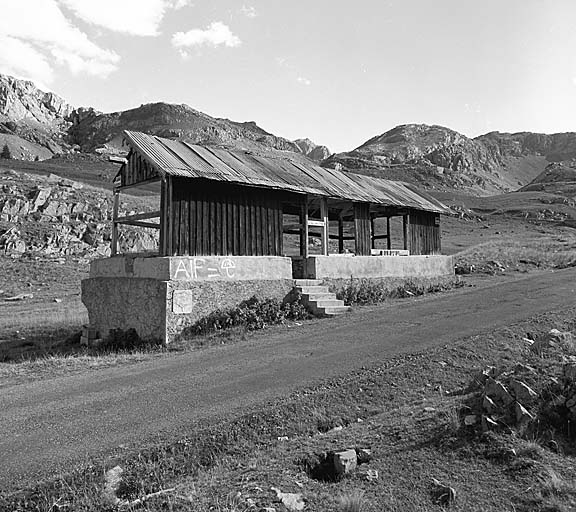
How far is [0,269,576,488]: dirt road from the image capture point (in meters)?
5.91

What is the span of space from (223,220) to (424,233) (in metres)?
13.7

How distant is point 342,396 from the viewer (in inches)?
294

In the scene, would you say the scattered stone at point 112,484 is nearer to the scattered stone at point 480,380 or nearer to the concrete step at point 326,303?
the scattered stone at point 480,380

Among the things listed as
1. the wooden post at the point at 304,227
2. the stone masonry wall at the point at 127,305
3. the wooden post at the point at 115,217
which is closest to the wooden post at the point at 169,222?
the stone masonry wall at the point at 127,305

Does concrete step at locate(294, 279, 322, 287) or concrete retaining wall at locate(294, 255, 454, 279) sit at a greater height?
concrete retaining wall at locate(294, 255, 454, 279)

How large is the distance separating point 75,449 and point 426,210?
2138 centimetres

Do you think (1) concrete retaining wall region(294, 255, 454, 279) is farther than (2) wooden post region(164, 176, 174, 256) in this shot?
Yes

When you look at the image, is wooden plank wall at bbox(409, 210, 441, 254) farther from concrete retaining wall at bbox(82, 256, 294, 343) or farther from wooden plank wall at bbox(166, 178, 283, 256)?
concrete retaining wall at bbox(82, 256, 294, 343)

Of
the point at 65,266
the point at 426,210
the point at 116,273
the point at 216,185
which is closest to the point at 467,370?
the point at 216,185

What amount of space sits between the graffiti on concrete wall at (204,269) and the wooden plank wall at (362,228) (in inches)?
302

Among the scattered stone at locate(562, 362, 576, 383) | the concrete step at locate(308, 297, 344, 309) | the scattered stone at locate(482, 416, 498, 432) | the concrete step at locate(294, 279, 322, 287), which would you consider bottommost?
the scattered stone at locate(482, 416, 498, 432)

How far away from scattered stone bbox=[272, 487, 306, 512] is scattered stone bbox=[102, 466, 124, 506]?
165cm

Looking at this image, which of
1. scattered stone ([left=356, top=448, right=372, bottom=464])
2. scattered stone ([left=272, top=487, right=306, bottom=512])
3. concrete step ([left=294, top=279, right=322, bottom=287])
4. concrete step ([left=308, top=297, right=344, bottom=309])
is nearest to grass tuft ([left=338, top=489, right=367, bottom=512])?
scattered stone ([left=272, top=487, right=306, bottom=512])

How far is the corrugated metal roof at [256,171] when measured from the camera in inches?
568
